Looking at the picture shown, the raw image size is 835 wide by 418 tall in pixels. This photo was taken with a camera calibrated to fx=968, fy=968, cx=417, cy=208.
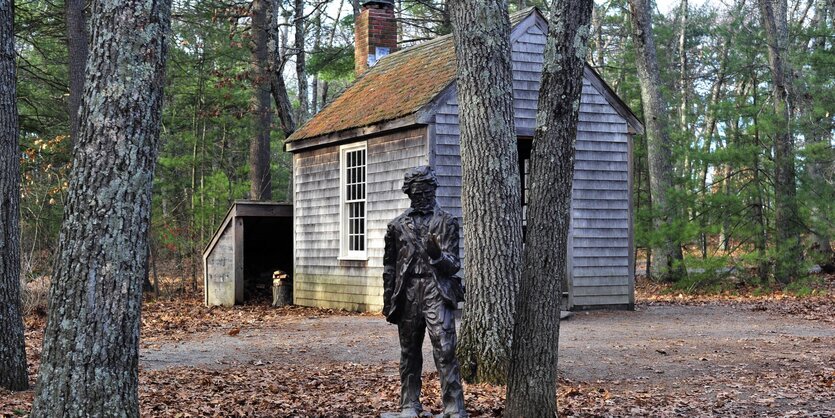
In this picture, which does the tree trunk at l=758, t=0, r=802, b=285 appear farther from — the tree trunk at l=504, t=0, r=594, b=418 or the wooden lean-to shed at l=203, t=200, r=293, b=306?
the tree trunk at l=504, t=0, r=594, b=418

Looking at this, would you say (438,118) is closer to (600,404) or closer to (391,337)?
(391,337)

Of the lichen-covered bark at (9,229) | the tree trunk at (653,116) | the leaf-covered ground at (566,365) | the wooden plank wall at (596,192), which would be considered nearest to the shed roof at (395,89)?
the wooden plank wall at (596,192)

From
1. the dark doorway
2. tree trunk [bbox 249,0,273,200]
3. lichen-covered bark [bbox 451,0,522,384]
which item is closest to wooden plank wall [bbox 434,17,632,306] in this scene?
lichen-covered bark [bbox 451,0,522,384]

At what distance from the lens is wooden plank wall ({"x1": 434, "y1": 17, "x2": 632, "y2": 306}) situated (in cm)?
1759

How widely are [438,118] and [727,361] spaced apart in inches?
272

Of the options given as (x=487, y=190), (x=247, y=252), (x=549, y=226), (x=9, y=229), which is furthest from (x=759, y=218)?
(x=9, y=229)

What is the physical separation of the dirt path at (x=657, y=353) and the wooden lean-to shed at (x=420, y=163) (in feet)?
3.73

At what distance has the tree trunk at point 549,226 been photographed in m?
7.26

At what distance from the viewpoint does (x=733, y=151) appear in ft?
72.6

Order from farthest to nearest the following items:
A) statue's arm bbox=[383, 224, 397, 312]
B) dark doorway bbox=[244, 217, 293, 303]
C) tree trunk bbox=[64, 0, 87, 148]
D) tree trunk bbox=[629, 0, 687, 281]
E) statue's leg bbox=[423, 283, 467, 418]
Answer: tree trunk bbox=[629, 0, 687, 281]
dark doorway bbox=[244, 217, 293, 303]
tree trunk bbox=[64, 0, 87, 148]
statue's arm bbox=[383, 224, 397, 312]
statue's leg bbox=[423, 283, 467, 418]

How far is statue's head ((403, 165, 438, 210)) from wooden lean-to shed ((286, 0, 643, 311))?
328 inches

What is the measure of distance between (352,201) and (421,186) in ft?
38.2

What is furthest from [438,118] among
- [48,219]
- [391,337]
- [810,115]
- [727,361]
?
[48,219]

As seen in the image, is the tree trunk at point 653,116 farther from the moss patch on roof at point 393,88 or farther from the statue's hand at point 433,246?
the statue's hand at point 433,246
